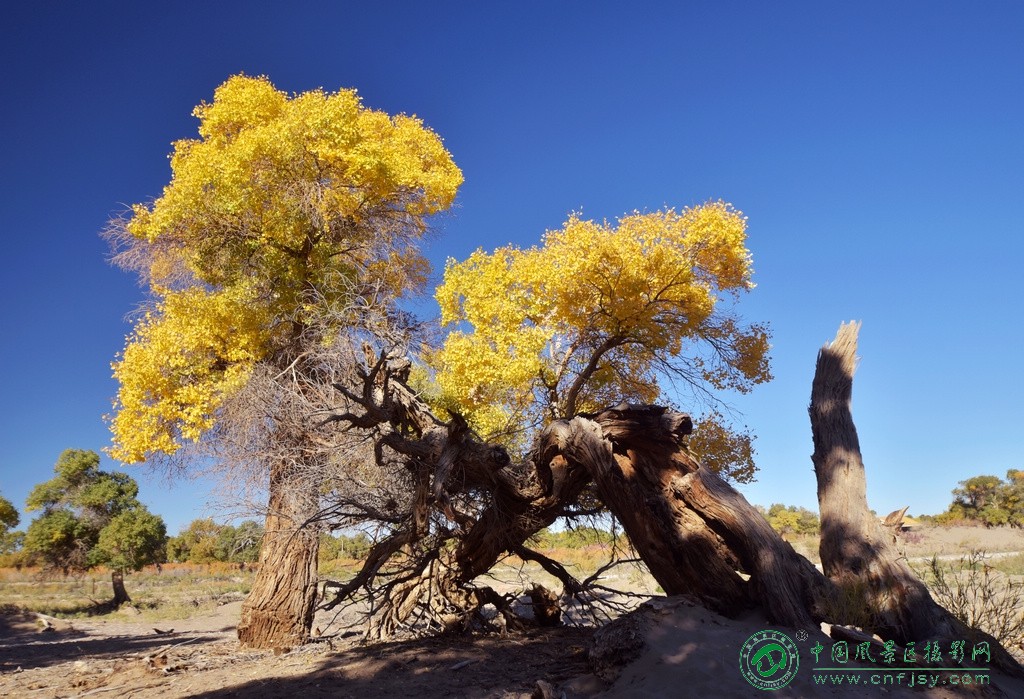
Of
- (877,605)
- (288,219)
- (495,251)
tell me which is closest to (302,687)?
(877,605)

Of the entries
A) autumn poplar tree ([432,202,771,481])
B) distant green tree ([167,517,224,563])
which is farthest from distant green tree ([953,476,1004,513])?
distant green tree ([167,517,224,563])

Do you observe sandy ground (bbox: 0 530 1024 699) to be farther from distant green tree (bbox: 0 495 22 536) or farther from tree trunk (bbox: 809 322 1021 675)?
distant green tree (bbox: 0 495 22 536)

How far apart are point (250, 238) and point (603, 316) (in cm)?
799

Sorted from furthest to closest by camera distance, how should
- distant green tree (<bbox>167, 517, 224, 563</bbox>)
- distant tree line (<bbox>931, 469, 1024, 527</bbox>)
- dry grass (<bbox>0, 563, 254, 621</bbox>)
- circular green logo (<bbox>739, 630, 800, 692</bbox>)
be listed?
distant green tree (<bbox>167, 517, 224, 563</bbox>) < distant tree line (<bbox>931, 469, 1024, 527</bbox>) < dry grass (<bbox>0, 563, 254, 621</bbox>) < circular green logo (<bbox>739, 630, 800, 692</bbox>)

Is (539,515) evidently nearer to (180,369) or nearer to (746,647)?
(746,647)

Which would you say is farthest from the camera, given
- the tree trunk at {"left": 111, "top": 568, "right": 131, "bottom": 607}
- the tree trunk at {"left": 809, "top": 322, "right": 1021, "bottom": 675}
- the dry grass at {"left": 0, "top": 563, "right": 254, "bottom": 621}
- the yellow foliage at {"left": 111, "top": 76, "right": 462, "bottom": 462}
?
the tree trunk at {"left": 111, "top": 568, "right": 131, "bottom": 607}

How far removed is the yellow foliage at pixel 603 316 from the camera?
1560cm

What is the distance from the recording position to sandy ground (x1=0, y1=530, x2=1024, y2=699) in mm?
5105

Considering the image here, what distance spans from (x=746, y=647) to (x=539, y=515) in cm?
403

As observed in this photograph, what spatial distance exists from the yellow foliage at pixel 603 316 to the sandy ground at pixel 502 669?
673 cm

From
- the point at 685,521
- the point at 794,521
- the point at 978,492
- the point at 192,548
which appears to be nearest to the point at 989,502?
the point at 978,492

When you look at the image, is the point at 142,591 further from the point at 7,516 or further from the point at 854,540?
the point at 854,540

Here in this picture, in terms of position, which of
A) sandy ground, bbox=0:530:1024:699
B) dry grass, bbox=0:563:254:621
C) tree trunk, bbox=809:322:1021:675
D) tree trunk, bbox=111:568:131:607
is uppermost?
tree trunk, bbox=809:322:1021:675

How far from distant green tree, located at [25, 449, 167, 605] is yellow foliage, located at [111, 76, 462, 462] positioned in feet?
56.6
